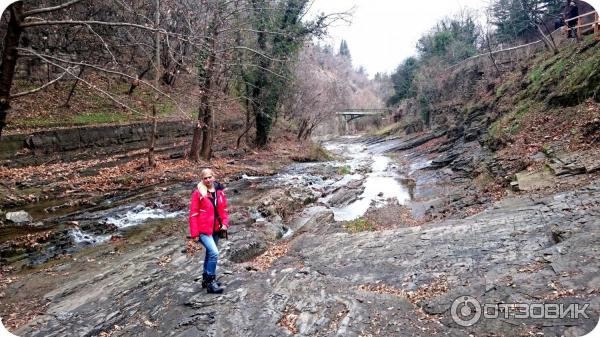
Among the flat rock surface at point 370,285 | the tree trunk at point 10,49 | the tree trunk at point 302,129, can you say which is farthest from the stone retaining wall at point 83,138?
the tree trunk at point 10,49

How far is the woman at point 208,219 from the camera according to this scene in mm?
6945

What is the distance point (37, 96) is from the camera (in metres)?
23.7

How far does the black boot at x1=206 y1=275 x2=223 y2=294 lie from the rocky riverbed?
0.40ft

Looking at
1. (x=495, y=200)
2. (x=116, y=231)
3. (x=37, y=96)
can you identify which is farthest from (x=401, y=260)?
(x=37, y=96)

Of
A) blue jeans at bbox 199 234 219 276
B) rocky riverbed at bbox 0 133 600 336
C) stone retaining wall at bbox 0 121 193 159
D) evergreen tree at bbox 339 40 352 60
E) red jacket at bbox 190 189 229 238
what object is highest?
evergreen tree at bbox 339 40 352 60

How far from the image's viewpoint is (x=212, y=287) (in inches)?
282

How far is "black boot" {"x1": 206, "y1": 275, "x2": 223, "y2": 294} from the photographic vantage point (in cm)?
716

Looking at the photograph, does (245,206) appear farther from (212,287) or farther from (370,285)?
(370,285)

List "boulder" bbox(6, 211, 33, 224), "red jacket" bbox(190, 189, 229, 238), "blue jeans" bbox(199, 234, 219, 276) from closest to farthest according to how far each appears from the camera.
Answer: "red jacket" bbox(190, 189, 229, 238) < "blue jeans" bbox(199, 234, 219, 276) < "boulder" bbox(6, 211, 33, 224)

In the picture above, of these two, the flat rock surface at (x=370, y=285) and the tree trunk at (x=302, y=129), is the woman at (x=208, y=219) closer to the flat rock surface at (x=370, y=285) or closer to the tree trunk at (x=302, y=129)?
the flat rock surface at (x=370, y=285)

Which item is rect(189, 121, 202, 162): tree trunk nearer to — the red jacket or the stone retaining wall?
the stone retaining wall

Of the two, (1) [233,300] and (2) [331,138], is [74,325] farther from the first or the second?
(2) [331,138]

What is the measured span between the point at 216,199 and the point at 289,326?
2605mm

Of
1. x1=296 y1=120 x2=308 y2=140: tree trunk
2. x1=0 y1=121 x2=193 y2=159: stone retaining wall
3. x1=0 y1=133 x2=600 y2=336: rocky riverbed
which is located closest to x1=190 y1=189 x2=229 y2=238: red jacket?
x1=0 y1=133 x2=600 y2=336: rocky riverbed
